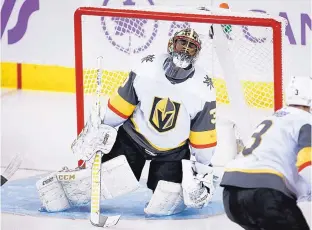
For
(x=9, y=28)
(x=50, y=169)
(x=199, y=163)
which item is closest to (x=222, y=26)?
(x=199, y=163)

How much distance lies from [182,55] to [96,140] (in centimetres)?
42

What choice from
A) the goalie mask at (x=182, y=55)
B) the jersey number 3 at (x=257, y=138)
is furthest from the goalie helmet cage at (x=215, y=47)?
the jersey number 3 at (x=257, y=138)

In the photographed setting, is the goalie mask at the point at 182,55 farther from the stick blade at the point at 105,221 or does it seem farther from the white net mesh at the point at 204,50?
the stick blade at the point at 105,221

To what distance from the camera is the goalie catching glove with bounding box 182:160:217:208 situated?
3217mm

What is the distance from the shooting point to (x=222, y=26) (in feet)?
11.8

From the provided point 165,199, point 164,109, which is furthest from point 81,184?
point 164,109

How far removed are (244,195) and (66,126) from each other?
210 cm

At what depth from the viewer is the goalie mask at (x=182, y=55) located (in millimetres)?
3191

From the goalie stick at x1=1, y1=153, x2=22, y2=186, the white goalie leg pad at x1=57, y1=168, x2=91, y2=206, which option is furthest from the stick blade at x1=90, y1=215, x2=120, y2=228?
the goalie stick at x1=1, y1=153, x2=22, y2=186

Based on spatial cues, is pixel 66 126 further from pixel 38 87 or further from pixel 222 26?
pixel 222 26

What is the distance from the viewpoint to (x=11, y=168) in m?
3.77

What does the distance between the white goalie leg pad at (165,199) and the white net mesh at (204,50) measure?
1.94ft

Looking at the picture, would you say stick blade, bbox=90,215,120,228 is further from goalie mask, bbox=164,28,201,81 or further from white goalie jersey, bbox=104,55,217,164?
goalie mask, bbox=164,28,201,81

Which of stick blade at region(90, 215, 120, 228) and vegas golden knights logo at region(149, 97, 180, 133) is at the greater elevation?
vegas golden knights logo at region(149, 97, 180, 133)
